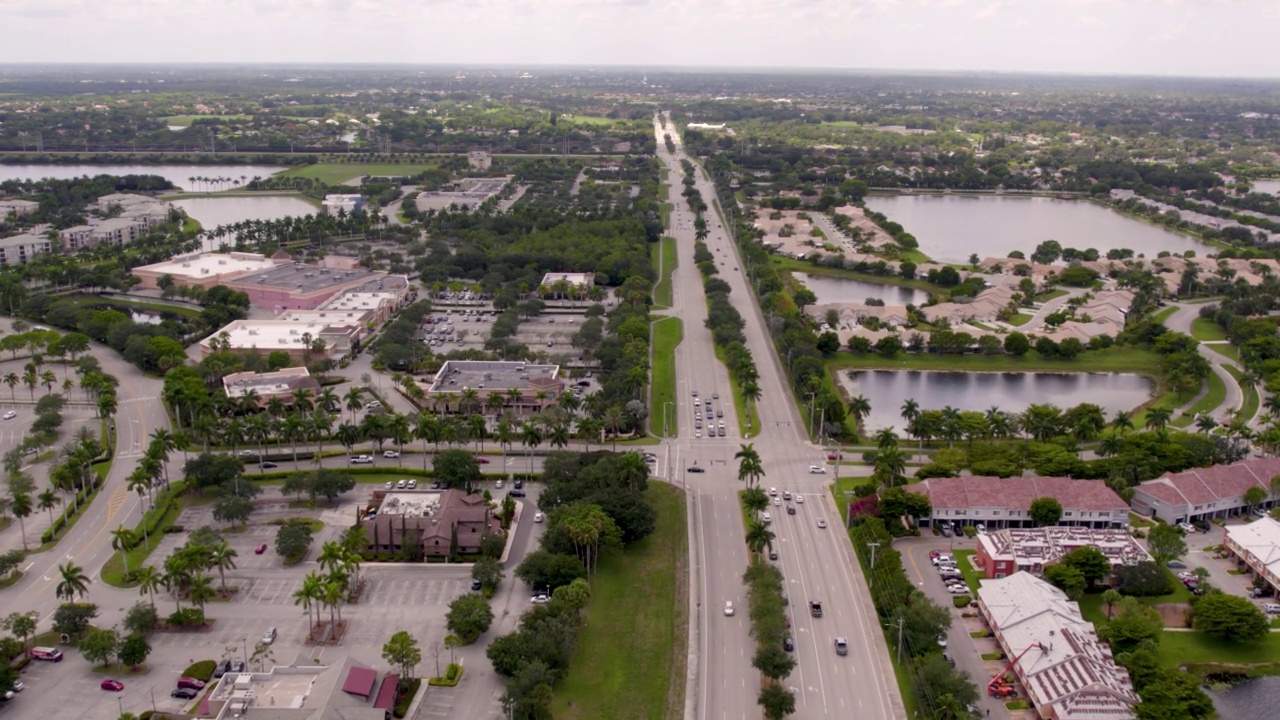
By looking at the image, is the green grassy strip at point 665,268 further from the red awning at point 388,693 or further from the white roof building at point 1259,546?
the red awning at point 388,693

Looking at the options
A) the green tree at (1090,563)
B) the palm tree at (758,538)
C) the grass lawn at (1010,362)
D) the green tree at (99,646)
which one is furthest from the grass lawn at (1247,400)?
the green tree at (99,646)

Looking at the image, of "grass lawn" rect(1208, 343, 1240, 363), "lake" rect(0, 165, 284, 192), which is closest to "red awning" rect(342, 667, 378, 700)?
"grass lawn" rect(1208, 343, 1240, 363)

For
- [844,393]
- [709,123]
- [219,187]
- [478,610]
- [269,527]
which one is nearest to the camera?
[478,610]

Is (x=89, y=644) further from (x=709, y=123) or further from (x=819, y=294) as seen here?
(x=709, y=123)

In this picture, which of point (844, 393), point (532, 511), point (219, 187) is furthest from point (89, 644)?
point (219, 187)

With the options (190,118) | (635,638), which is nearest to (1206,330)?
(635,638)

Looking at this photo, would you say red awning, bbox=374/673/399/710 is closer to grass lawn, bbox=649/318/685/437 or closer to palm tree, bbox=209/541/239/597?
palm tree, bbox=209/541/239/597
